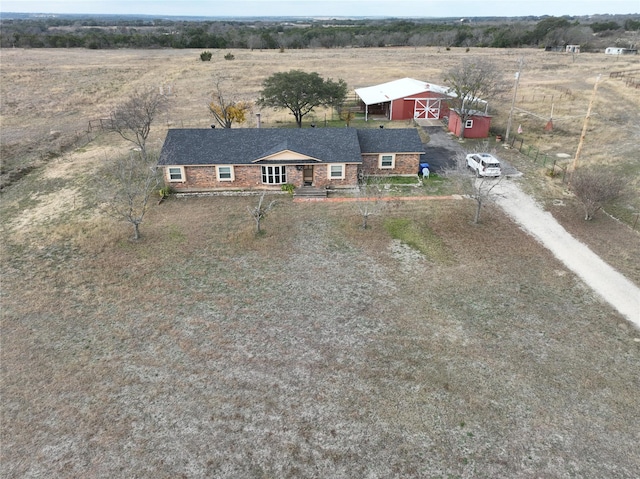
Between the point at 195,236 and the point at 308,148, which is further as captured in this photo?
the point at 308,148

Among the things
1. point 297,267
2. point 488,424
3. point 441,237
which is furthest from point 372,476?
point 441,237

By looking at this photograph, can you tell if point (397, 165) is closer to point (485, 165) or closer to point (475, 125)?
point (485, 165)

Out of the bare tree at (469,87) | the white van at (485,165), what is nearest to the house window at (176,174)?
the white van at (485,165)

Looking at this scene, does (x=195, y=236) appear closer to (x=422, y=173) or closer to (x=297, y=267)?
(x=297, y=267)

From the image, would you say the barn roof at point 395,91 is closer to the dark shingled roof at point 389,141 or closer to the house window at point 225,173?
the dark shingled roof at point 389,141

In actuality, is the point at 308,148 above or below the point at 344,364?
above

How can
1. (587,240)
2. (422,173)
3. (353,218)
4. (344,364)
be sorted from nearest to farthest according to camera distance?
(344,364)
(587,240)
(353,218)
(422,173)

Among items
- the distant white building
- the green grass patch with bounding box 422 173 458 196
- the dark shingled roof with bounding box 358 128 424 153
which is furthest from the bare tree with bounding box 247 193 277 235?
the distant white building
